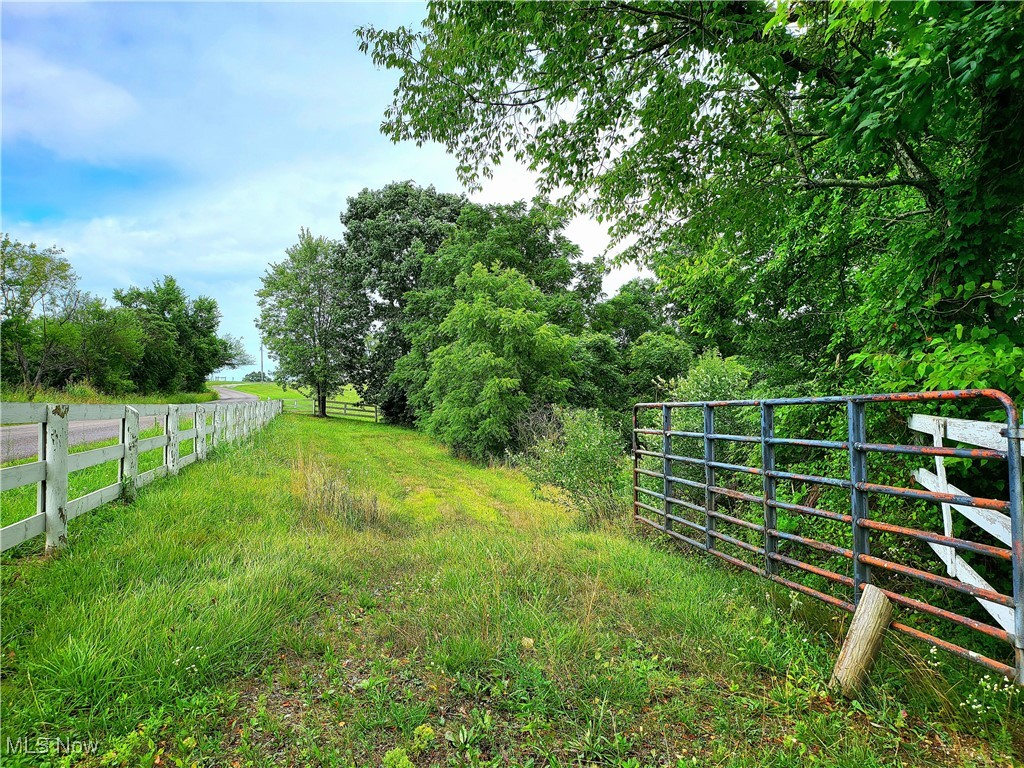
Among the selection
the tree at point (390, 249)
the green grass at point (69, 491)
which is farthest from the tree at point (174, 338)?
the green grass at point (69, 491)

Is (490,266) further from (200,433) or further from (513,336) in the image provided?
(200,433)

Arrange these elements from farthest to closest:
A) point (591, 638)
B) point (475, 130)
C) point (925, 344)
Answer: point (475, 130), point (925, 344), point (591, 638)

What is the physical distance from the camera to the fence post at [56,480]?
3623mm

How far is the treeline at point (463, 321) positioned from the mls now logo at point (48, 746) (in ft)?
23.1

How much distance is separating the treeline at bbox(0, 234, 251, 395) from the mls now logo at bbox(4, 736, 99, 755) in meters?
Result: 27.0

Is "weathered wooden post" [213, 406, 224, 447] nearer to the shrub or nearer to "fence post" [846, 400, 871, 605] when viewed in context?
the shrub

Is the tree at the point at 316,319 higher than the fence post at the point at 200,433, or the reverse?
the tree at the point at 316,319

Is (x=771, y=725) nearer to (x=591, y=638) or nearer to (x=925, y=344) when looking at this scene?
(x=591, y=638)

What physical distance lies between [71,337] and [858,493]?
34.2m

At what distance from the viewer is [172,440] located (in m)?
6.76

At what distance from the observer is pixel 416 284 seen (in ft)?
93.1

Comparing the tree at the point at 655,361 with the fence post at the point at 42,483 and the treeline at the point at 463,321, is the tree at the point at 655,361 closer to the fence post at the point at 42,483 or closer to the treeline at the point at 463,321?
the treeline at the point at 463,321

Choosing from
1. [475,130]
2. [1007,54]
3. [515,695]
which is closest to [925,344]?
[1007,54]

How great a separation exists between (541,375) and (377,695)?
1519 cm
